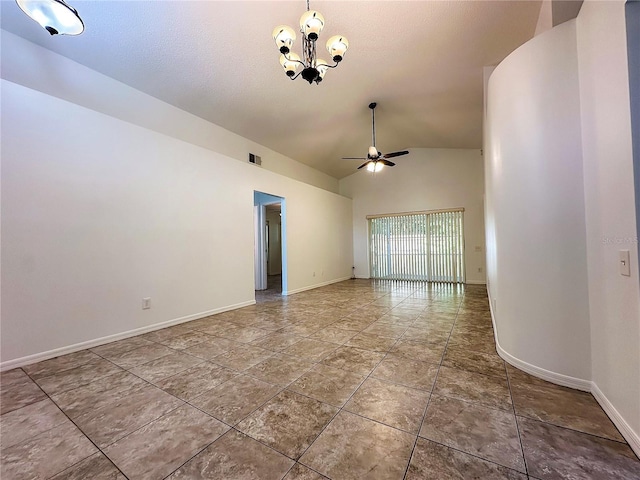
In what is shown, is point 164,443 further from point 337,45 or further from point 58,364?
point 337,45

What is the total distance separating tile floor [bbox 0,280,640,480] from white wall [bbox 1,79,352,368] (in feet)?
1.63

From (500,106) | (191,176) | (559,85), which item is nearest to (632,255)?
(559,85)

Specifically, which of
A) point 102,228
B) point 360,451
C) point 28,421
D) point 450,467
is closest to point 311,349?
point 360,451

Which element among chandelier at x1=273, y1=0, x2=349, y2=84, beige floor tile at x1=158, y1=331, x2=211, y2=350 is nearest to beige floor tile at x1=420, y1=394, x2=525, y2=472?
beige floor tile at x1=158, y1=331, x2=211, y2=350

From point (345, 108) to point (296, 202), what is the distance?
7.61 feet

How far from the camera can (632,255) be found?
4.22 feet

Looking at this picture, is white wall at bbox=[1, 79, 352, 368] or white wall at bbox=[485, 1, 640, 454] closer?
white wall at bbox=[485, 1, 640, 454]

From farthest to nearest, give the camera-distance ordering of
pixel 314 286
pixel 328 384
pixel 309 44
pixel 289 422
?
pixel 314 286, pixel 309 44, pixel 328 384, pixel 289 422

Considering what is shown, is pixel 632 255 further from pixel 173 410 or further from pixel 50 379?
pixel 50 379

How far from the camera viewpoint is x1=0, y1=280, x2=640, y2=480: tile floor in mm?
1229

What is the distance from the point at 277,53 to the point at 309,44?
1052mm

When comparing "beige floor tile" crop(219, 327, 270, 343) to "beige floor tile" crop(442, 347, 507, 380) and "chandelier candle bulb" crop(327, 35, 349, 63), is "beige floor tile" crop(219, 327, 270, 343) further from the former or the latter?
"chandelier candle bulb" crop(327, 35, 349, 63)

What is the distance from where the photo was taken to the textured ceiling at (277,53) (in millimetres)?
2615

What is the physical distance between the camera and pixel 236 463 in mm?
1253
